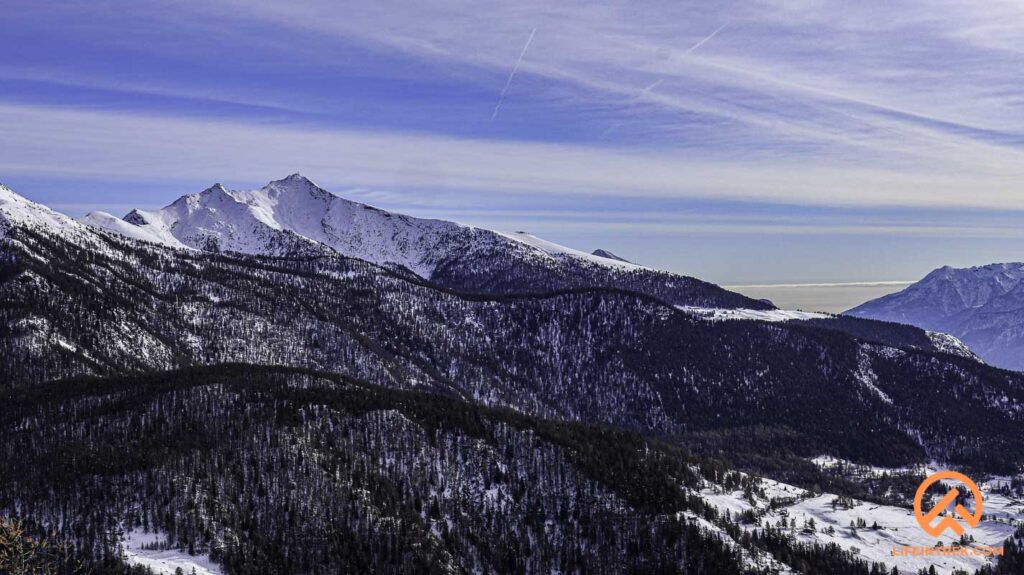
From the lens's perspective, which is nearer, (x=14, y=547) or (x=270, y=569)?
(x=14, y=547)

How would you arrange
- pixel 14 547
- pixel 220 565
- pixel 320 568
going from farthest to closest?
pixel 320 568, pixel 220 565, pixel 14 547

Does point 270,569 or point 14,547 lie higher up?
point 14,547

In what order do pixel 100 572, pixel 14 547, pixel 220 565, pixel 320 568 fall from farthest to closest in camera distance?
pixel 320 568 → pixel 220 565 → pixel 100 572 → pixel 14 547

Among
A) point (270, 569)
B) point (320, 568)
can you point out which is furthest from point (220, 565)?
point (320, 568)

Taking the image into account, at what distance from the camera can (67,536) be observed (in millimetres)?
197250

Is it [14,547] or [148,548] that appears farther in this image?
[148,548]

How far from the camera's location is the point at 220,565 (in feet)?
614

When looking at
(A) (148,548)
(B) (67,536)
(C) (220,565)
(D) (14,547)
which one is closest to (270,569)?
(C) (220,565)

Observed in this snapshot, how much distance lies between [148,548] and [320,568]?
44131 mm

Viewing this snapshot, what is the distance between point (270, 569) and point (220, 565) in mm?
12392

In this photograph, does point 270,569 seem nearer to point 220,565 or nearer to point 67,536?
point 220,565

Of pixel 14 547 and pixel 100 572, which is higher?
pixel 14 547

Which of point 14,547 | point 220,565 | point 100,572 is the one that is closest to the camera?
point 14,547

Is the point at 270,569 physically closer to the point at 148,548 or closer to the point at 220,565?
the point at 220,565
